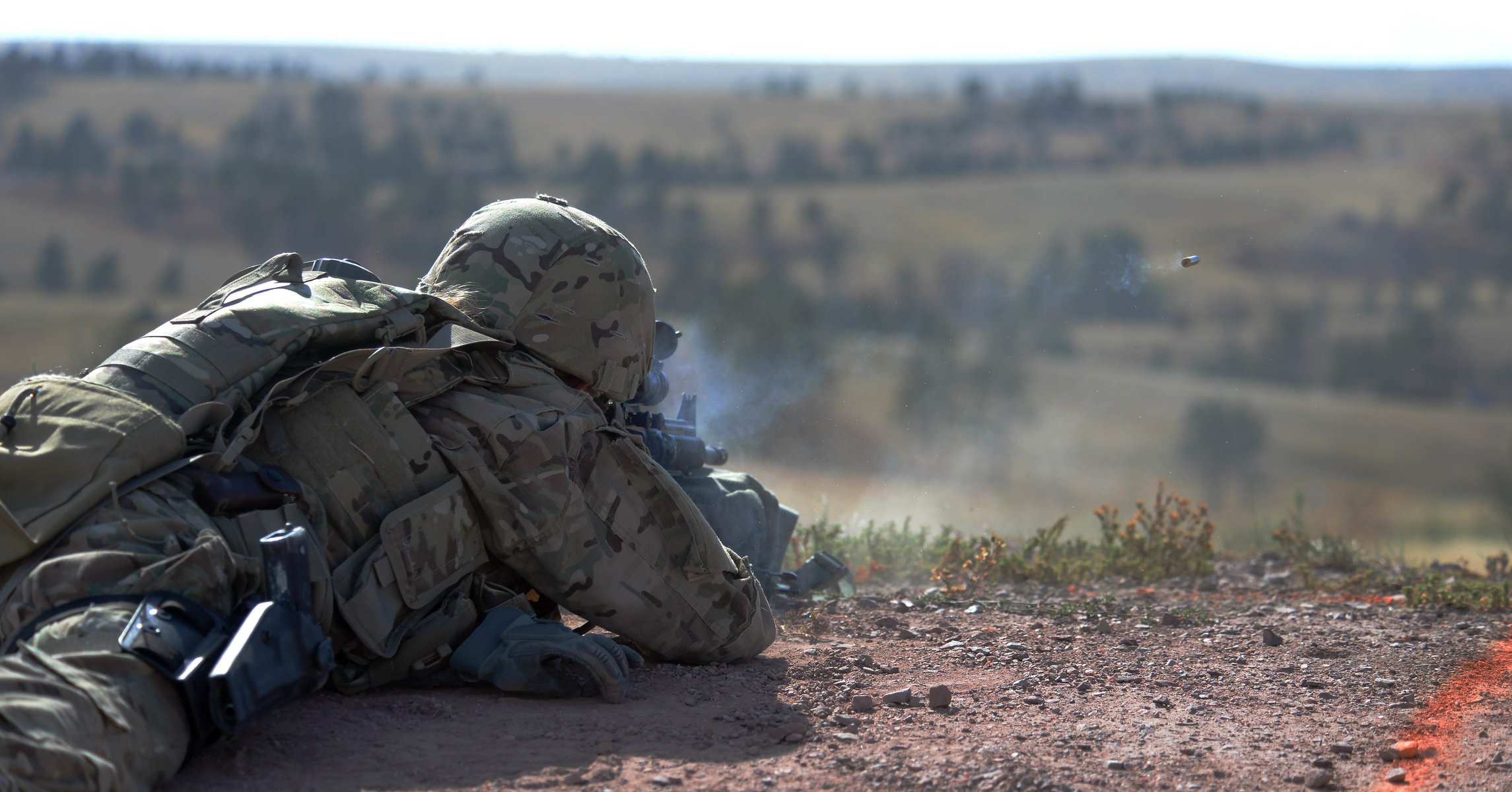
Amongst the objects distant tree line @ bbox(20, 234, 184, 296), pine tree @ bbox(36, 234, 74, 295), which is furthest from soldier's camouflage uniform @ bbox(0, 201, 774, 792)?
pine tree @ bbox(36, 234, 74, 295)

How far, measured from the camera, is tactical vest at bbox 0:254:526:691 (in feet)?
11.6

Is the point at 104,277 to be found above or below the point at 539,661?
above

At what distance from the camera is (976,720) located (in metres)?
4.11

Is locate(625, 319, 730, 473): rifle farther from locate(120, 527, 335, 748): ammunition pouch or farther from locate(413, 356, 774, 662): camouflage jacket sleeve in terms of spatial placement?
locate(120, 527, 335, 748): ammunition pouch

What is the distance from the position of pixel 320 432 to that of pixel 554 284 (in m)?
0.94

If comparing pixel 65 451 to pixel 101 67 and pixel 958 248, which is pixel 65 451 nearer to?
pixel 958 248

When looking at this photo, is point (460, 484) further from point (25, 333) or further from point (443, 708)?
point (25, 333)

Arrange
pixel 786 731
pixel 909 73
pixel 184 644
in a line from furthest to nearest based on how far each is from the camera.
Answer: pixel 909 73, pixel 786 731, pixel 184 644

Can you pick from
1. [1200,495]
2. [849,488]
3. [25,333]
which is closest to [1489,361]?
[1200,495]

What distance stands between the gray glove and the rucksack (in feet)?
2.62

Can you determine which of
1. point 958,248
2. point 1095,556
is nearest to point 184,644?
point 1095,556

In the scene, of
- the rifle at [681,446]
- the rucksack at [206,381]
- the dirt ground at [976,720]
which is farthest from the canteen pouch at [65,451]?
the rifle at [681,446]

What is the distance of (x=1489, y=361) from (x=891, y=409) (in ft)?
73.2

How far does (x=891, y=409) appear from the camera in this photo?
109ft
